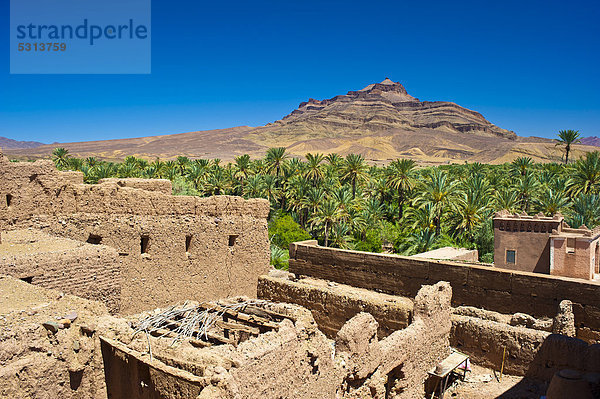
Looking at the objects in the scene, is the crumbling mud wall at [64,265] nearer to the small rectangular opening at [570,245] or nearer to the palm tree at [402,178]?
the small rectangular opening at [570,245]

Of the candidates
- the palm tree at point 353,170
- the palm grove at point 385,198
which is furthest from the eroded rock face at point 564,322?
the palm tree at point 353,170

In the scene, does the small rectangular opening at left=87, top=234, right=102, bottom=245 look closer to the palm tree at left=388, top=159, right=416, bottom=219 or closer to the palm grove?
the palm grove

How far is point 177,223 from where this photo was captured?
1206cm

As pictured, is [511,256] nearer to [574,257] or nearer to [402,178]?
[574,257]

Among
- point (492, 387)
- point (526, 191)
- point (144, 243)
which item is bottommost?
point (492, 387)

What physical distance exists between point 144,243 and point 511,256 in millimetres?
11739

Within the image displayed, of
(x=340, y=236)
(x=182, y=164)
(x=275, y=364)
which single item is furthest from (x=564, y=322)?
(x=182, y=164)

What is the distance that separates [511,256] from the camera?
15.9 metres

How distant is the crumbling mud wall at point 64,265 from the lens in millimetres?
7688

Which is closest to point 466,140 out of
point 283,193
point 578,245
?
point 283,193

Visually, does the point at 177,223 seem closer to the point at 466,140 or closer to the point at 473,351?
the point at 473,351

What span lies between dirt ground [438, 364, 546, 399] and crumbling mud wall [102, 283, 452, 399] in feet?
5.30

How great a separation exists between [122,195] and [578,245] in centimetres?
1268

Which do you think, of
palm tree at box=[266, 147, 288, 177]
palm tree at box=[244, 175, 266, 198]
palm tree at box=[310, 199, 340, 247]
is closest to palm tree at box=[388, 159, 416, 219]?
palm tree at box=[310, 199, 340, 247]
